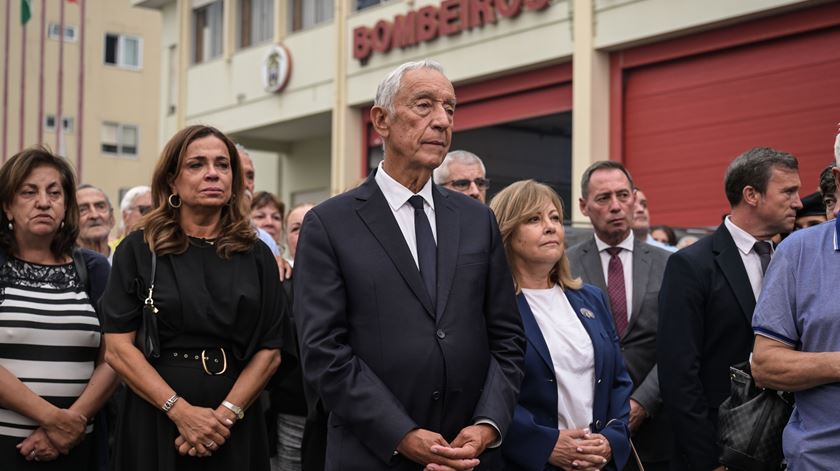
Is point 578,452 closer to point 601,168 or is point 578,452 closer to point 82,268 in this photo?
point 601,168

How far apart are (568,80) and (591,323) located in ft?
38.7

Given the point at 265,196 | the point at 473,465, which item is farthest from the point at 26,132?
the point at 473,465

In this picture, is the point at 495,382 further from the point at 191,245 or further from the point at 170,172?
the point at 170,172

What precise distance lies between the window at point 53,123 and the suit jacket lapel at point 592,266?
32399 millimetres

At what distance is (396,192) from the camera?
3977 mm

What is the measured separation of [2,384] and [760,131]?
1123cm

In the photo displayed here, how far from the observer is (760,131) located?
13805mm

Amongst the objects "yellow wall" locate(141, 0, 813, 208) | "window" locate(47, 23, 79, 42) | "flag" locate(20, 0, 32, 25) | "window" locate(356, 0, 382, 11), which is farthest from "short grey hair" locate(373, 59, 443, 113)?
"window" locate(47, 23, 79, 42)

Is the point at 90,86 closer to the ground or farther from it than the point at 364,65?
farther from it

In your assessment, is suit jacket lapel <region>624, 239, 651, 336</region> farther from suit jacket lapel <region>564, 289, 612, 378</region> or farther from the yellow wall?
the yellow wall

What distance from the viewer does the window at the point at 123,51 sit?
37.9 m

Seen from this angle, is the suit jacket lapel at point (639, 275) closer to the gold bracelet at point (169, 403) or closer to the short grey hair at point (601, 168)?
the short grey hair at point (601, 168)

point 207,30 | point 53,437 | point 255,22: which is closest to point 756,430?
point 53,437

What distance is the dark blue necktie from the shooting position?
3.82 metres
